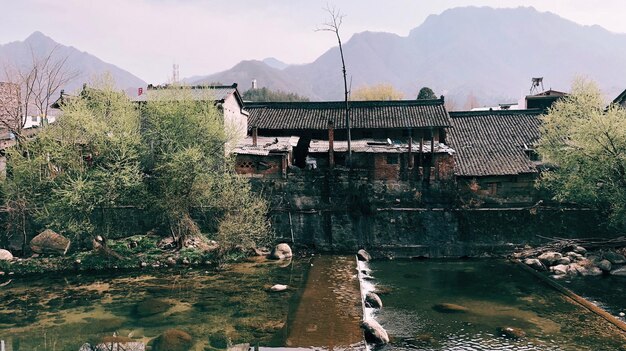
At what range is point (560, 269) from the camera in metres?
21.8

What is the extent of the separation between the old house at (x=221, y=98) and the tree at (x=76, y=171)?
3.03 meters

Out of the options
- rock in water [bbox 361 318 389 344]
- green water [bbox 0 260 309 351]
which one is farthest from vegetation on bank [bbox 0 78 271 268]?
rock in water [bbox 361 318 389 344]

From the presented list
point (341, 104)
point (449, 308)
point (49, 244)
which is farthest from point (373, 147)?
point (49, 244)

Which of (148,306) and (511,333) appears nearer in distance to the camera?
(511,333)

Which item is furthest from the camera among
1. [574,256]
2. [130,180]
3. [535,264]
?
[130,180]

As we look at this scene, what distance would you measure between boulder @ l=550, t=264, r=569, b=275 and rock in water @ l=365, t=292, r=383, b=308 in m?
9.57

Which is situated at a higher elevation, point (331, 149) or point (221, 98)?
point (221, 98)

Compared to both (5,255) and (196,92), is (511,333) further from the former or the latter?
(5,255)

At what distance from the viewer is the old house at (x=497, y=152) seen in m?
27.6

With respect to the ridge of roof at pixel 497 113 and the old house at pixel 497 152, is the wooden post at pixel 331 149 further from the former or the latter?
the ridge of roof at pixel 497 113

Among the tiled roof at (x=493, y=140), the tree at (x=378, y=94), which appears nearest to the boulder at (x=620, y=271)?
the tiled roof at (x=493, y=140)

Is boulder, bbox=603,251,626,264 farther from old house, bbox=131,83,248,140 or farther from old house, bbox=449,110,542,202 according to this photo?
old house, bbox=131,83,248,140

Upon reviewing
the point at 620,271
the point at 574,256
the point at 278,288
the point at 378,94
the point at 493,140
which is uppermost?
the point at 378,94

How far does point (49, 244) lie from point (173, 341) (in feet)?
46.2
